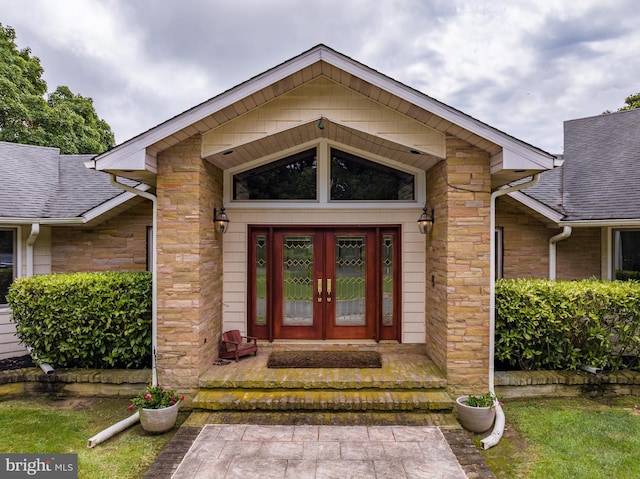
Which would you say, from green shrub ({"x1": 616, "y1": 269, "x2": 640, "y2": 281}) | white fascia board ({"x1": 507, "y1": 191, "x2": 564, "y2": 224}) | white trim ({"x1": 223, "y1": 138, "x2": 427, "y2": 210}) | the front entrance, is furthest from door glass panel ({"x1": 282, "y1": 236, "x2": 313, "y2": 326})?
green shrub ({"x1": 616, "y1": 269, "x2": 640, "y2": 281})

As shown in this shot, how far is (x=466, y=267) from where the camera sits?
4.88 meters

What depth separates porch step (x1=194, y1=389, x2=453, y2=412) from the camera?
461 cm

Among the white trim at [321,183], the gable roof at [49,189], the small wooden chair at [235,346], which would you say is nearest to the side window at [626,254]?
the white trim at [321,183]

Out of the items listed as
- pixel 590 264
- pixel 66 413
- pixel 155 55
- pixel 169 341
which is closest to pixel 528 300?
pixel 590 264

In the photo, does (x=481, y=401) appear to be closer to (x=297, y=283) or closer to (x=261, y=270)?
(x=297, y=283)

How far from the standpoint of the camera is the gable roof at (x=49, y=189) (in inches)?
247

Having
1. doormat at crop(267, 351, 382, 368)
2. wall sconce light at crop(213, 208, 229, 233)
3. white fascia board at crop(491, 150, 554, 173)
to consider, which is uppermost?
white fascia board at crop(491, 150, 554, 173)

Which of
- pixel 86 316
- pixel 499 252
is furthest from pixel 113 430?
pixel 499 252

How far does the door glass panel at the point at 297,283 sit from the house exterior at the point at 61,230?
2.84m

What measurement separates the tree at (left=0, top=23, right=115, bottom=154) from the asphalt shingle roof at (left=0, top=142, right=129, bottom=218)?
394 inches

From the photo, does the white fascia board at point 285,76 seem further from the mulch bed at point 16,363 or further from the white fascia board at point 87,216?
the mulch bed at point 16,363

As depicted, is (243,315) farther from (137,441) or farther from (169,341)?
(137,441)

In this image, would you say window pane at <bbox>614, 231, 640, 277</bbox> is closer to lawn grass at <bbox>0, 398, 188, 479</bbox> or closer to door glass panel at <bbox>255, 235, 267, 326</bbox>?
door glass panel at <bbox>255, 235, 267, 326</bbox>

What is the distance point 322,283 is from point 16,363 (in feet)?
17.8
